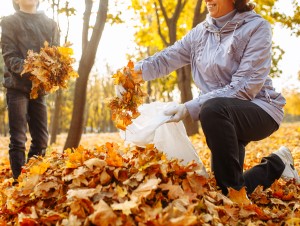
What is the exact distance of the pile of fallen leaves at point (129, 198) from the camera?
1989 mm

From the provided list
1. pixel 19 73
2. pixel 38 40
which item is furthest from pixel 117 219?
pixel 38 40

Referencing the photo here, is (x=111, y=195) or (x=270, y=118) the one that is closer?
(x=111, y=195)

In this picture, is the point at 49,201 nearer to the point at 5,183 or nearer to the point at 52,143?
the point at 5,183

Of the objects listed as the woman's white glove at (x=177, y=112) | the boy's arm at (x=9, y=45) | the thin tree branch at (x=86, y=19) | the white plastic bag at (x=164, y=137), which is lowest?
the white plastic bag at (x=164, y=137)

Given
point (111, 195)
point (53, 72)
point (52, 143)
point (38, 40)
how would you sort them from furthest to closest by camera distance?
point (52, 143) → point (38, 40) → point (53, 72) → point (111, 195)

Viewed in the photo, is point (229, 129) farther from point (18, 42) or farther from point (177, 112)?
point (18, 42)

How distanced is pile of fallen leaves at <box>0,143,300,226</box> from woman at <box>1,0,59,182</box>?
0.98 m

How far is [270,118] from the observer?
111 inches

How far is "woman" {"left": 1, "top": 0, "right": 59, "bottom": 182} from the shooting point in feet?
12.1

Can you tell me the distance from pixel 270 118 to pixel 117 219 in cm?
147

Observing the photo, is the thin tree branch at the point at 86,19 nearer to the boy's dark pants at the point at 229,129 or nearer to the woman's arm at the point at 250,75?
the woman's arm at the point at 250,75

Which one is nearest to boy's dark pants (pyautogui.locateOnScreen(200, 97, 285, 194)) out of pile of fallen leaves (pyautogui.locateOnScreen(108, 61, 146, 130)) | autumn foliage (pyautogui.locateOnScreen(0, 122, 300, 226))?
autumn foliage (pyautogui.locateOnScreen(0, 122, 300, 226))

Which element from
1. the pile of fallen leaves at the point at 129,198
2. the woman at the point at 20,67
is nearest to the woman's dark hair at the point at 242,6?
the pile of fallen leaves at the point at 129,198

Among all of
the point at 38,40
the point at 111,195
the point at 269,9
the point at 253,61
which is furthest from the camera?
the point at 269,9
